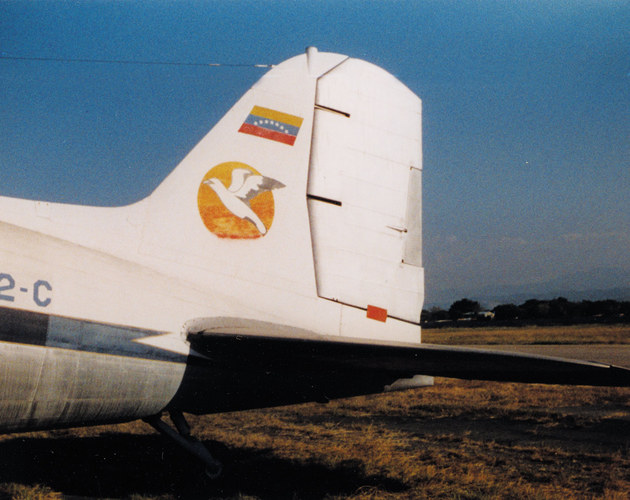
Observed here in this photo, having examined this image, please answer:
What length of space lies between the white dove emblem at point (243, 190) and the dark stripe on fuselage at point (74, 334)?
1.68m

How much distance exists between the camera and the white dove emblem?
5.69 m

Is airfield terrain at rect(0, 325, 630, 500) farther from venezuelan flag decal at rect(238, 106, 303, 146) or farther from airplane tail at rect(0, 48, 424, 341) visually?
venezuelan flag decal at rect(238, 106, 303, 146)

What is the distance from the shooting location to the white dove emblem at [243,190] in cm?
569

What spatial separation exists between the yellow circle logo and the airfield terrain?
105 inches

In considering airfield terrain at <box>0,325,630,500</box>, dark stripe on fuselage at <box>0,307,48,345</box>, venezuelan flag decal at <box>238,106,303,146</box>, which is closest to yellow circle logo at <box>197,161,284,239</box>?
venezuelan flag decal at <box>238,106,303,146</box>

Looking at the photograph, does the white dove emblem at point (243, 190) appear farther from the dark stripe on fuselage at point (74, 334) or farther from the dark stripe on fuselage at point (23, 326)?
the dark stripe on fuselage at point (23, 326)

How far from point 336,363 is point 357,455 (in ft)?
9.47

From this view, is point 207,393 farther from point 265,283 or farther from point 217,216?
point 217,216

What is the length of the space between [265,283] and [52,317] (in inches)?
83.5

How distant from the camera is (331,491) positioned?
5.42m

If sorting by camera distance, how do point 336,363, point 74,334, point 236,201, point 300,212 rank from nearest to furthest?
point 74,334 → point 336,363 → point 236,201 → point 300,212

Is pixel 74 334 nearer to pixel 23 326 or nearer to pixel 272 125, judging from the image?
pixel 23 326

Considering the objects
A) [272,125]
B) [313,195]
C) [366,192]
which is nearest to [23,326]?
[313,195]

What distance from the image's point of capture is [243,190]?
578cm
